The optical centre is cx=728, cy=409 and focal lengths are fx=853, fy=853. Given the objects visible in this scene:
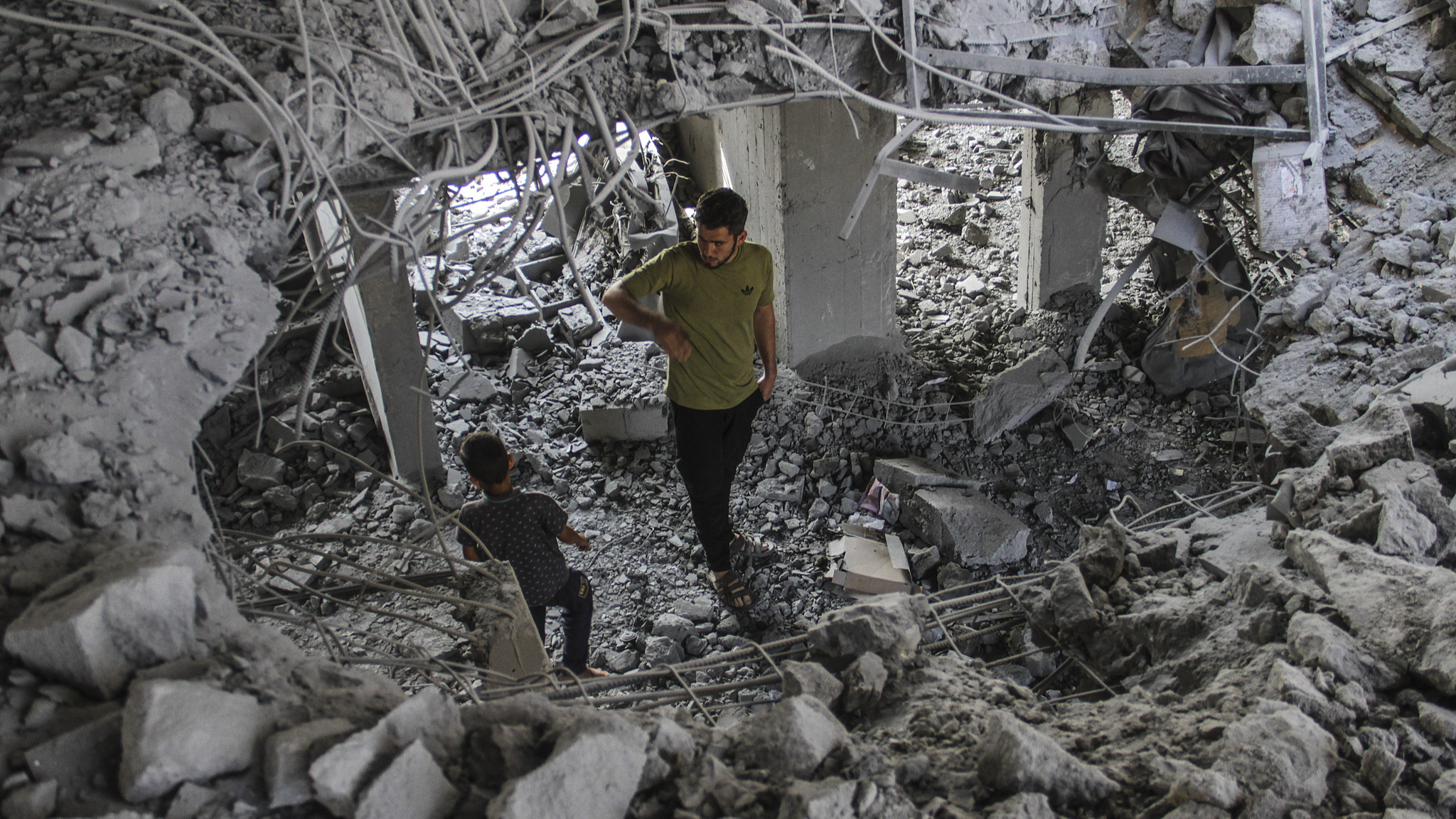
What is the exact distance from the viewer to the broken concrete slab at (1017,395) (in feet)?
18.2

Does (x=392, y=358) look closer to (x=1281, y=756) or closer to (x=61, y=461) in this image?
(x=61, y=461)

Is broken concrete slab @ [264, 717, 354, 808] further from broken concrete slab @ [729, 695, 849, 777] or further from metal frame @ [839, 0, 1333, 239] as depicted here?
metal frame @ [839, 0, 1333, 239]

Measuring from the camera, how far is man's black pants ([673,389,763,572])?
12.1 ft

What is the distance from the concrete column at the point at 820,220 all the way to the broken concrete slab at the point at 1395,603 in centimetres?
362

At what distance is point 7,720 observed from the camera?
1253mm

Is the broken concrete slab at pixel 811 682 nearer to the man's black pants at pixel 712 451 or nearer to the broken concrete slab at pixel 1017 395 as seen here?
the man's black pants at pixel 712 451

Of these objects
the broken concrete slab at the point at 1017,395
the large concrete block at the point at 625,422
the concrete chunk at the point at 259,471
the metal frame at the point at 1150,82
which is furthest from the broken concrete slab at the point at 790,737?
the concrete chunk at the point at 259,471

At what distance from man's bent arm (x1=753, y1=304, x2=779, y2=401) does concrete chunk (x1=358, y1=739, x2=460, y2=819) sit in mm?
2544

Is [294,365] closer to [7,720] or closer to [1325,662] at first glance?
[7,720]

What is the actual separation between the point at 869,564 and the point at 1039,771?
3112mm

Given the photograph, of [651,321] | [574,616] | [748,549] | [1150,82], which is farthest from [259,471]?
[1150,82]

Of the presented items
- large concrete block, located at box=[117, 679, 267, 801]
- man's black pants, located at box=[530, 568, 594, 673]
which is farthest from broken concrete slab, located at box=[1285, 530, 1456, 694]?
man's black pants, located at box=[530, 568, 594, 673]

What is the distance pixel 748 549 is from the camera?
468 centimetres

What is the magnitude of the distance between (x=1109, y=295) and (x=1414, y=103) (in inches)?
Result: 59.7
